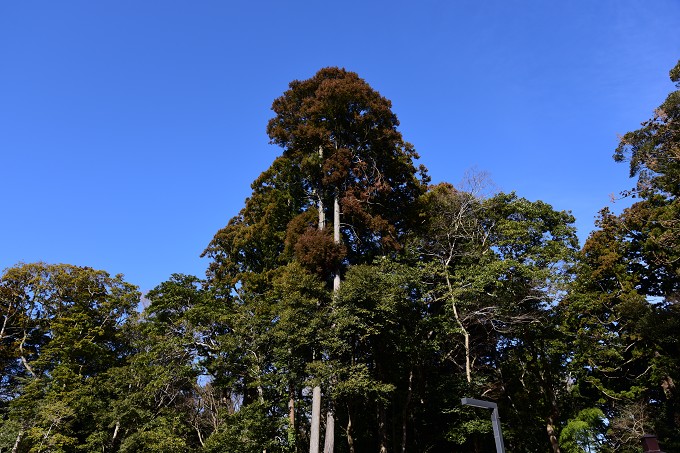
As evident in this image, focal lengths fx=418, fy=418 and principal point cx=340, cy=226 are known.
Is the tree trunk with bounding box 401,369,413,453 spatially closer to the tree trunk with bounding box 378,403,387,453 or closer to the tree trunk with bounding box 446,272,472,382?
the tree trunk with bounding box 378,403,387,453

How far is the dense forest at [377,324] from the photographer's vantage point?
13352 mm

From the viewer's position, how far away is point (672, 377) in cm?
1611

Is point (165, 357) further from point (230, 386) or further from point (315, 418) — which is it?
point (315, 418)

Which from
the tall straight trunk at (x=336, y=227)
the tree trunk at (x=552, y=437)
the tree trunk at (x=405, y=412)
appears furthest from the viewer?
the tree trunk at (x=552, y=437)

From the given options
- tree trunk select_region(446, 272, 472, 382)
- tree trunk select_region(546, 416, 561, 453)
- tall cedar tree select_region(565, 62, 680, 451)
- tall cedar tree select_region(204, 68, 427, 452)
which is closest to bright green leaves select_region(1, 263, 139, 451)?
tall cedar tree select_region(204, 68, 427, 452)

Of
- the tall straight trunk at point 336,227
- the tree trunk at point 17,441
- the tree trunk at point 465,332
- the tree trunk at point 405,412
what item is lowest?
the tree trunk at point 17,441

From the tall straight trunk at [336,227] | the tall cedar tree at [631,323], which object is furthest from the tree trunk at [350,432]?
the tall cedar tree at [631,323]

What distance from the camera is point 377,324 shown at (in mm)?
12141

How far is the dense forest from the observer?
13.4 meters

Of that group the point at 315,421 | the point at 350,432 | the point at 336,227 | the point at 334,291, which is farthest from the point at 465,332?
the point at 350,432

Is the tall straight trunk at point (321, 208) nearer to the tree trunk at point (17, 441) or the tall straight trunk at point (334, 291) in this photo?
the tall straight trunk at point (334, 291)

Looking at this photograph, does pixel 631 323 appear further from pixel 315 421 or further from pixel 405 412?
pixel 315 421

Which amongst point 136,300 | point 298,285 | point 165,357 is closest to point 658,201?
point 298,285

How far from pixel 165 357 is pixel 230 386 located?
290 cm
